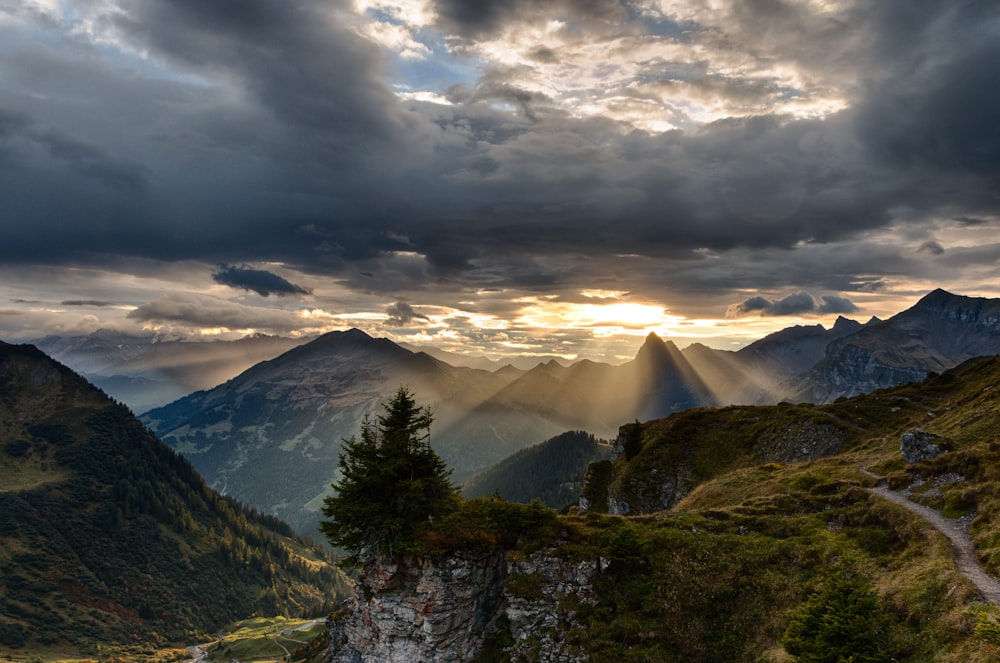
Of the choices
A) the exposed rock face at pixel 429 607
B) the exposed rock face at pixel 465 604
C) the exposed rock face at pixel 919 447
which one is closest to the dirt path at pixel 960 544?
the exposed rock face at pixel 919 447

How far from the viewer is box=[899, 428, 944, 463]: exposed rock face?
50406 millimetres

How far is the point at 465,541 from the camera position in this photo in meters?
43.4

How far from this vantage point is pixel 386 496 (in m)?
46.4

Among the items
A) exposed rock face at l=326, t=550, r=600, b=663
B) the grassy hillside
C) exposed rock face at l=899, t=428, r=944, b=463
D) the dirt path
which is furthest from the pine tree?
exposed rock face at l=899, t=428, r=944, b=463

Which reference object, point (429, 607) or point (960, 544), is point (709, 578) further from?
point (429, 607)

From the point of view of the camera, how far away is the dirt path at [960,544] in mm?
27008

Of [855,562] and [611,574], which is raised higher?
[855,562]

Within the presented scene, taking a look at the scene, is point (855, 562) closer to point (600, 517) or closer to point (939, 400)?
point (600, 517)

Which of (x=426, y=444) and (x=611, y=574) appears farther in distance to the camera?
(x=426, y=444)

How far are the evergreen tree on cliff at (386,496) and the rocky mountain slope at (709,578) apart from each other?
2202mm

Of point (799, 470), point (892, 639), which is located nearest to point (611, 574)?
point (892, 639)

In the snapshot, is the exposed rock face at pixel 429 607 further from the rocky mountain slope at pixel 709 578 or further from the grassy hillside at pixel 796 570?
the grassy hillside at pixel 796 570

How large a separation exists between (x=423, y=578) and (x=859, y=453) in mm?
62600

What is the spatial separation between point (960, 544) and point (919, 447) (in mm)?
23003
